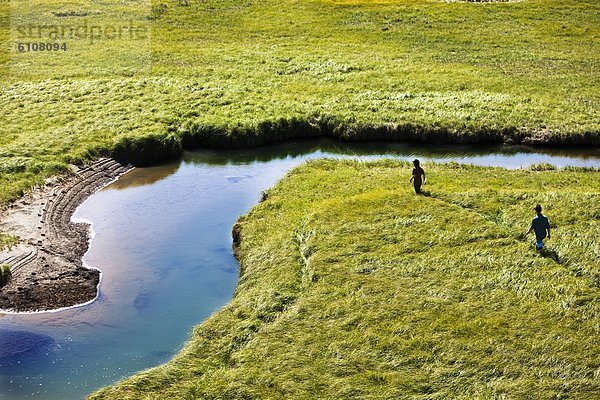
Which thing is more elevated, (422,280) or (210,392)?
(422,280)

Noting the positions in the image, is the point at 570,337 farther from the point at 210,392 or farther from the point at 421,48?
the point at 421,48

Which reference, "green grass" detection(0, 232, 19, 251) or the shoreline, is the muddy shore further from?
"green grass" detection(0, 232, 19, 251)

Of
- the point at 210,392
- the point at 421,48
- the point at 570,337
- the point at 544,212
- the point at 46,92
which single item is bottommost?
the point at 210,392

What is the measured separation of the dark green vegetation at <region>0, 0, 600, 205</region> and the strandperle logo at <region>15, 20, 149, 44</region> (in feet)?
2.95

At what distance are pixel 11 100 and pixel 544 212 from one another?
39195mm

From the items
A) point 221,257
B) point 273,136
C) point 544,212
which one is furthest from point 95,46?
point 544,212

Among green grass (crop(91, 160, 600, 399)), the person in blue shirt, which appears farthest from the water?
the person in blue shirt

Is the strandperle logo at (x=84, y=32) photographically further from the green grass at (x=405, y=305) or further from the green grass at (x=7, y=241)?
the green grass at (x=405, y=305)

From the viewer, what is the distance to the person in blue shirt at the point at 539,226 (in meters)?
28.8

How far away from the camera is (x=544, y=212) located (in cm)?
3297

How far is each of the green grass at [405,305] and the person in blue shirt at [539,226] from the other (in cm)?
46

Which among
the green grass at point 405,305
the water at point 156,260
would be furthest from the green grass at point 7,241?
the green grass at point 405,305

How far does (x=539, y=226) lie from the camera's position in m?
28.9

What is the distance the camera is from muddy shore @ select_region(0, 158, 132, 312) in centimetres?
3048
